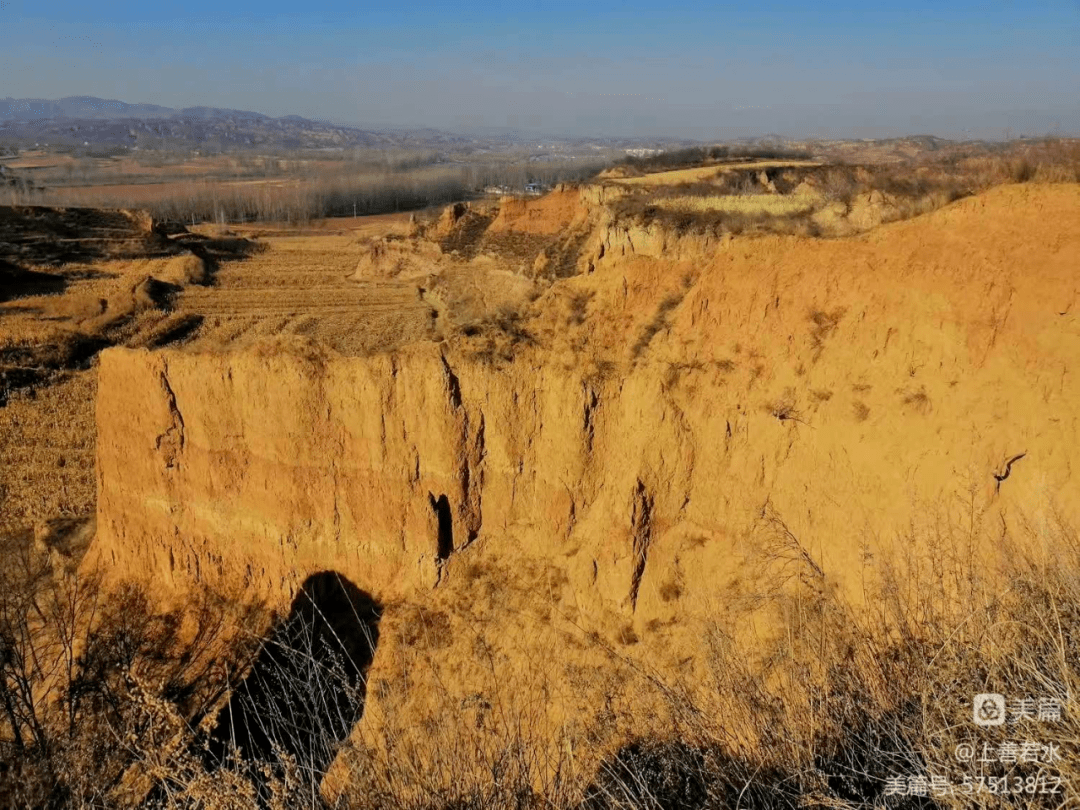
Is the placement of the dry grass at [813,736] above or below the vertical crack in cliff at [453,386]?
below

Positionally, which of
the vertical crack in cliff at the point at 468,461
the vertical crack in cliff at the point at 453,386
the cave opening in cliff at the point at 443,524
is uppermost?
the vertical crack in cliff at the point at 453,386

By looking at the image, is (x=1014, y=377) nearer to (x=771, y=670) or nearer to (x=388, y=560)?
(x=771, y=670)

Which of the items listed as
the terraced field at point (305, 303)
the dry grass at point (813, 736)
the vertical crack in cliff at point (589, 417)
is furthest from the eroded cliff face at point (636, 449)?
the terraced field at point (305, 303)

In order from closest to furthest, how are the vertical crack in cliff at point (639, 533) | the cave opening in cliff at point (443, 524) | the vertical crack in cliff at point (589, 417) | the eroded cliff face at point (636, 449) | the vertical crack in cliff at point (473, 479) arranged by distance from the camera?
the eroded cliff face at point (636, 449) < the vertical crack in cliff at point (639, 533) < the vertical crack in cliff at point (589, 417) < the vertical crack in cliff at point (473, 479) < the cave opening in cliff at point (443, 524)

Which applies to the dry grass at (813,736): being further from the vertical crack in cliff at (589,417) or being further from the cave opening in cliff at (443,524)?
the cave opening in cliff at (443,524)

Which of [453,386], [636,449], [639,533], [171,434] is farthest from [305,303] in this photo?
[639,533]

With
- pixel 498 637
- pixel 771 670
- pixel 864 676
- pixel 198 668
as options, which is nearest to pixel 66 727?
pixel 198 668

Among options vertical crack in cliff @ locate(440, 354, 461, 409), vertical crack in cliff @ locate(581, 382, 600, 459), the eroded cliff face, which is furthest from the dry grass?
vertical crack in cliff @ locate(440, 354, 461, 409)
